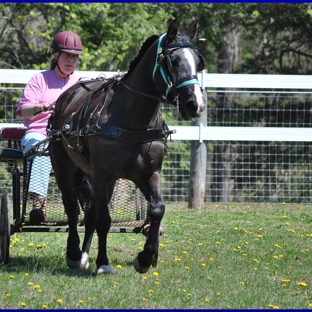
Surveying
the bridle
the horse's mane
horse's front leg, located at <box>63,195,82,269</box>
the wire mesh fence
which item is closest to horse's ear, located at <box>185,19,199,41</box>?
the bridle

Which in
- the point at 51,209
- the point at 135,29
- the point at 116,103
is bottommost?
the point at 51,209

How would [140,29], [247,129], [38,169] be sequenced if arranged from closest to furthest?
[38,169], [247,129], [140,29]

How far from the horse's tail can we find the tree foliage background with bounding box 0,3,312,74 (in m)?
7.05

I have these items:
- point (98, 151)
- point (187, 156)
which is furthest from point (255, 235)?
point (187, 156)

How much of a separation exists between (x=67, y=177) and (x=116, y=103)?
1.16 m

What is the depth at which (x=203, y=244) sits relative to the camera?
699cm

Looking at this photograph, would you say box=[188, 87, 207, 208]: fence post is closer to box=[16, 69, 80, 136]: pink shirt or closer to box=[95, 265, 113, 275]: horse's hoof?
box=[16, 69, 80, 136]: pink shirt

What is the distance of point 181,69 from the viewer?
494cm

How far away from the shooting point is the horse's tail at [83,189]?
6.33 meters

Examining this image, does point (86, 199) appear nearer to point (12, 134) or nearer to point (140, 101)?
point (12, 134)

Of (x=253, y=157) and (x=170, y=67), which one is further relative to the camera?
(x=253, y=157)

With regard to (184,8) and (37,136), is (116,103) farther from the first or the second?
(184,8)

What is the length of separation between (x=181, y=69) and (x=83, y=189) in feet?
A: 6.08

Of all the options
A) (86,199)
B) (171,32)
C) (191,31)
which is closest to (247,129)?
(86,199)
